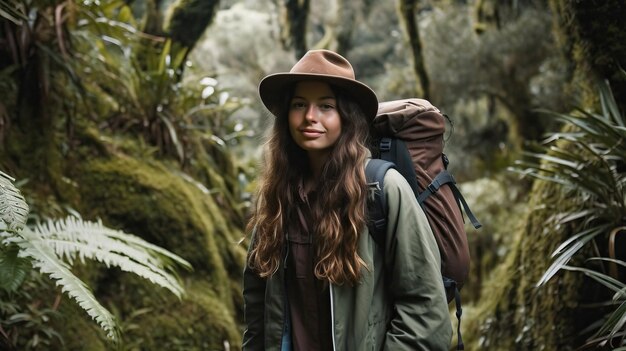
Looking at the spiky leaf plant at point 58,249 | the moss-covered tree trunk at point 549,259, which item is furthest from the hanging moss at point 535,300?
the spiky leaf plant at point 58,249

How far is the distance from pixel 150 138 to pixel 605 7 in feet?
13.4

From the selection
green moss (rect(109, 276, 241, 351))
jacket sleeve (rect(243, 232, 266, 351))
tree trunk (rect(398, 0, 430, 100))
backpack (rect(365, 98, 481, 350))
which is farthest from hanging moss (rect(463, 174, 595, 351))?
tree trunk (rect(398, 0, 430, 100))

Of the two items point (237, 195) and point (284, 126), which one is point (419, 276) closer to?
point (284, 126)

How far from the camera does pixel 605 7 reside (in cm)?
406

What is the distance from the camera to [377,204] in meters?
2.34

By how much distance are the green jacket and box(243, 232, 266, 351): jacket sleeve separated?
456 mm

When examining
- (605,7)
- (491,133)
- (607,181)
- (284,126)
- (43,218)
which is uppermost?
(605,7)

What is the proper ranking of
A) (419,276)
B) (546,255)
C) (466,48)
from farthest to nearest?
(466,48) → (546,255) → (419,276)

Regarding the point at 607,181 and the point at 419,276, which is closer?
the point at 419,276

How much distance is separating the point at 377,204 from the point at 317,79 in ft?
1.73

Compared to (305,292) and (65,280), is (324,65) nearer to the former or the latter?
(305,292)

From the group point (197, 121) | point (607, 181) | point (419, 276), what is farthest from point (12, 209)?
point (197, 121)

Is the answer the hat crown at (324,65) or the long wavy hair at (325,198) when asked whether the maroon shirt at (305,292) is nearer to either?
the long wavy hair at (325,198)

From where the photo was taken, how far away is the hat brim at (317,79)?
242 centimetres
